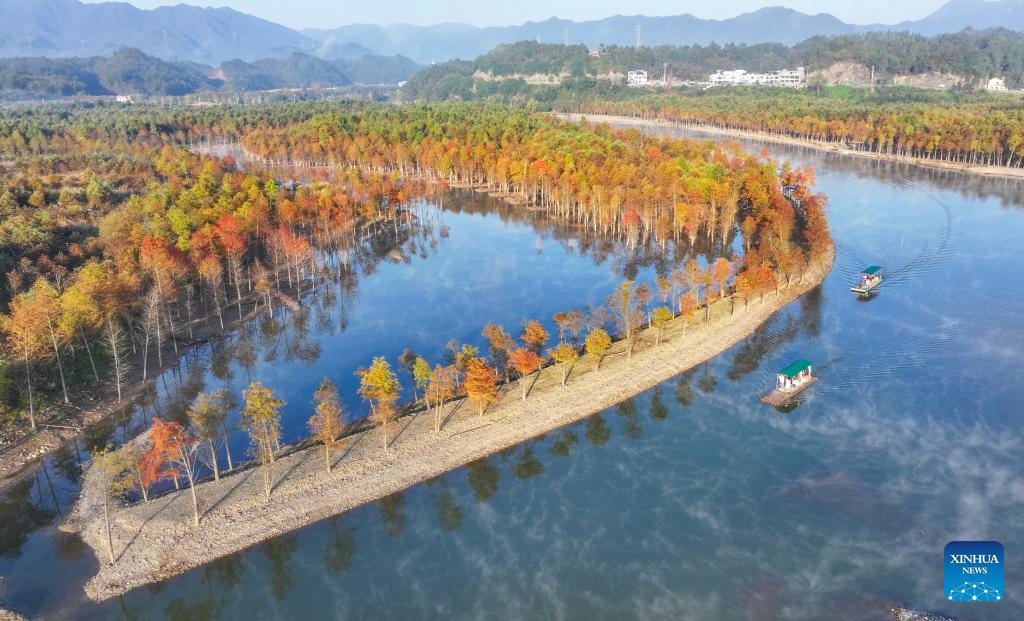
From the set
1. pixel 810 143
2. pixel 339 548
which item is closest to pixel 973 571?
Answer: pixel 339 548

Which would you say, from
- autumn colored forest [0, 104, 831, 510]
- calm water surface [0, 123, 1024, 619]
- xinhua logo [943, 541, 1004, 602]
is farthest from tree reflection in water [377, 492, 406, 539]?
xinhua logo [943, 541, 1004, 602]

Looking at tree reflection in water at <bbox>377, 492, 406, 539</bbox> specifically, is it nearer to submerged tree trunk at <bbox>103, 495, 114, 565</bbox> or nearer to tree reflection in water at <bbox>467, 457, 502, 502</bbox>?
tree reflection in water at <bbox>467, 457, 502, 502</bbox>

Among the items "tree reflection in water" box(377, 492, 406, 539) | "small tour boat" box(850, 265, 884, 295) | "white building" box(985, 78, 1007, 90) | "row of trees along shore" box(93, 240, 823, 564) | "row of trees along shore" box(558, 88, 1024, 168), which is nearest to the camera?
"tree reflection in water" box(377, 492, 406, 539)

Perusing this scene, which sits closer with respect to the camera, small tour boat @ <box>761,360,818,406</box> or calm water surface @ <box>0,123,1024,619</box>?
calm water surface @ <box>0,123,1024,619</box>

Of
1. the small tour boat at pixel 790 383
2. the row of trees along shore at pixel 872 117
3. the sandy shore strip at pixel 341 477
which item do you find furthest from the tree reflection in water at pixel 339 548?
the row of trees along shore at pixel 872 117

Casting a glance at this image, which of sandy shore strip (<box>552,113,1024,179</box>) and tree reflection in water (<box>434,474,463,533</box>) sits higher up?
sandy shore strip (<box>552,113,1024,179</box>)

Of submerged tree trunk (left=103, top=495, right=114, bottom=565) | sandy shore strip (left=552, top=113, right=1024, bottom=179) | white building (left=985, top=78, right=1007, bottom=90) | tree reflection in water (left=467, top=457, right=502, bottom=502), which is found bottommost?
tree reflection in water (left=467, top=457, right=502, bottom=502)

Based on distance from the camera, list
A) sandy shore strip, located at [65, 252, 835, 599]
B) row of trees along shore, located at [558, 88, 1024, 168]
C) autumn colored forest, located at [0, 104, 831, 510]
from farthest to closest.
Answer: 1. row of trees along shore, located at [558, 88, 1024, 168]
2. autumn colored forest, located at [0, 104, 831, 510]
3. sandy shore strip, located at [65, 252, 835, 599]
